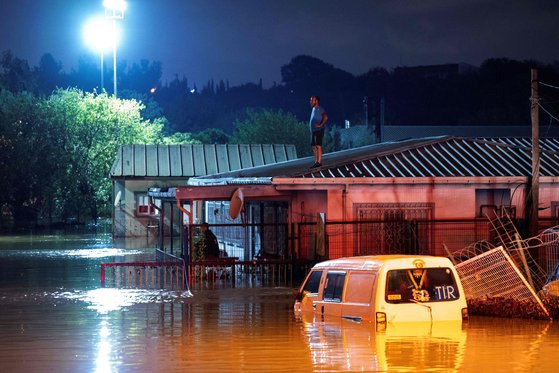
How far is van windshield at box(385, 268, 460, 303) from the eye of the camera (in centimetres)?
1645

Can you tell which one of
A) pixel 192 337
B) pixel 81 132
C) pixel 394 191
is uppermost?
pixel 81 132

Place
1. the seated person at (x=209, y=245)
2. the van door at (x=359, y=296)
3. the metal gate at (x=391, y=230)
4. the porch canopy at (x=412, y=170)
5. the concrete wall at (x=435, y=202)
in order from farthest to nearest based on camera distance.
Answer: the seated person at (x=209, y=245)
the concrete wall at (x=435, y=202)
the metal gate at (x=391, y=230)
the porch canopy at (x=412, y=170)
the van door at (x=359, y=296)

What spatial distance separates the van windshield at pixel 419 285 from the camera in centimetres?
1645

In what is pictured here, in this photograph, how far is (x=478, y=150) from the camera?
33312 mm

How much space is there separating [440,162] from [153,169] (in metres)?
30.3

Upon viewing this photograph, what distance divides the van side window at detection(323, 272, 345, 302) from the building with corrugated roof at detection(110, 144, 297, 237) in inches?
1625

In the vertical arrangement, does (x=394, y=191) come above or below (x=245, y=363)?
above

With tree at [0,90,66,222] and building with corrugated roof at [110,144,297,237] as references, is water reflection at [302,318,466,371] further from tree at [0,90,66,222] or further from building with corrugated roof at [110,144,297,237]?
tree at [0,90,66,222]

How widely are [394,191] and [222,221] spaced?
1319cm

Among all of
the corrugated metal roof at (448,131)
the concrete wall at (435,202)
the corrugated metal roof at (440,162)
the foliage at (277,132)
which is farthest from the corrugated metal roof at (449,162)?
the foliage at (277,132)

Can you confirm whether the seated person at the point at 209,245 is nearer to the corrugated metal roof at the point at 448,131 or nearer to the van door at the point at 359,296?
the van door at the point at 359,296

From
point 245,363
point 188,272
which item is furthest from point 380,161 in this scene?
point 245,363

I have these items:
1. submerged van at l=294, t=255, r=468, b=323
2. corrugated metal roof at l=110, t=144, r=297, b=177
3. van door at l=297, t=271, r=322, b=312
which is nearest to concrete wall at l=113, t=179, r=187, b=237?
corrugated metal roof at l=110, t=144, r=297, b=177

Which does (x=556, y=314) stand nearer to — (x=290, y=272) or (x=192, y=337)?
(x=192, y=337)
